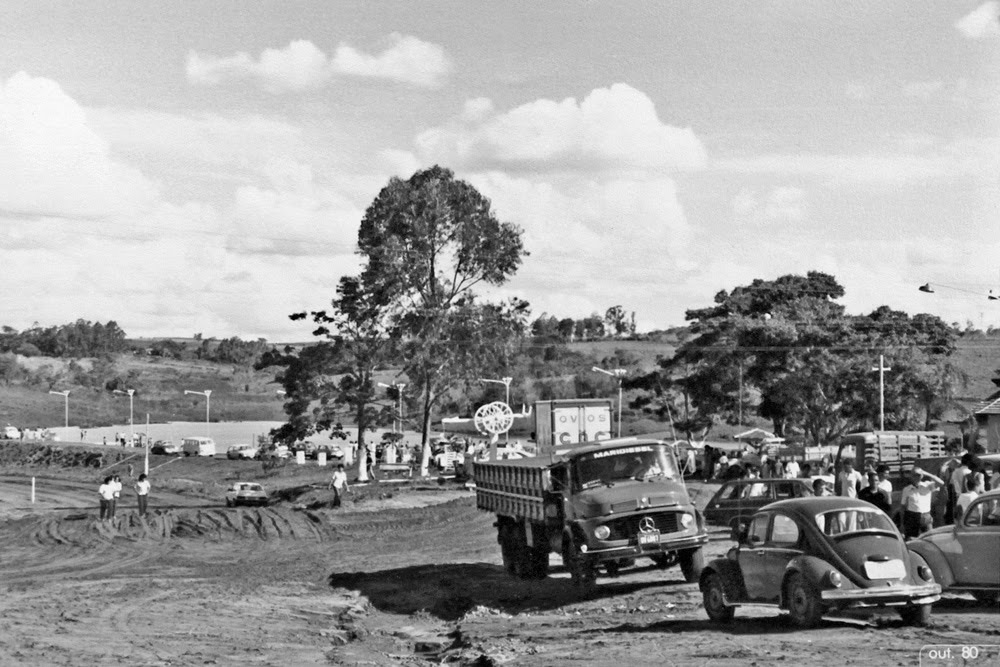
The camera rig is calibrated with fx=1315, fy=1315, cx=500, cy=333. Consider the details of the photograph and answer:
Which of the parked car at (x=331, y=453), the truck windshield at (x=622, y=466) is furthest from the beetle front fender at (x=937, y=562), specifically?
the parked car at (x=331, y=453)

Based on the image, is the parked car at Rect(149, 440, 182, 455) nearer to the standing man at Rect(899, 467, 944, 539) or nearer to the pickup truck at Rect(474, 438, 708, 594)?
the pickup truck at Rect(474, 438, 708, 594)

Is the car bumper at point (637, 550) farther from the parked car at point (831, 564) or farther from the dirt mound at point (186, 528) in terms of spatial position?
the dirt mound at point (186, 528)

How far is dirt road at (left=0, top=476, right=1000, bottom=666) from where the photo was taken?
56.2 ft

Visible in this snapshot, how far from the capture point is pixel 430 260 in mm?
65250

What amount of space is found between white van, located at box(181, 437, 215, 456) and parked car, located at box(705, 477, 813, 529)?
83465mm

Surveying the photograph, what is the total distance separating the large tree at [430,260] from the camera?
211 feet

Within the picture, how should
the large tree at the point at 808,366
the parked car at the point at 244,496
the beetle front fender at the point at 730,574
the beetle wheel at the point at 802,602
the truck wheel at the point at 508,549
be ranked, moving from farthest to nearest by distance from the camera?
the large tree at the point at 808,366, the parked car at the point at 244,496, the truck wheel at the point at 508,549, the beetle front fender at the point at 730,574, the beetle wheel at the point at 802,602

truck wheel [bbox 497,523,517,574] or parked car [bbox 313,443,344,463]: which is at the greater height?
truck wheel [bbox 497,523,517,574]

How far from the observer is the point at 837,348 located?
75062 mm

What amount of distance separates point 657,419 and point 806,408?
3197 centimetres

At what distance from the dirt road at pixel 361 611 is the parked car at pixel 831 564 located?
0.40 m

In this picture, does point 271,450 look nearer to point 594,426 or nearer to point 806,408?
point 806,408

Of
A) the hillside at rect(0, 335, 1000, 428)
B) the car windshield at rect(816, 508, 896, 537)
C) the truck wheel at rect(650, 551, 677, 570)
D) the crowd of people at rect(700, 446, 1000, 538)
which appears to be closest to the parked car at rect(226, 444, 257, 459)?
the hillside at rect(0, 335, 1000, 428)

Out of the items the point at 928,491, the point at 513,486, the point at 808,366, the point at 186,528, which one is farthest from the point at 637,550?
the point at 808,366
